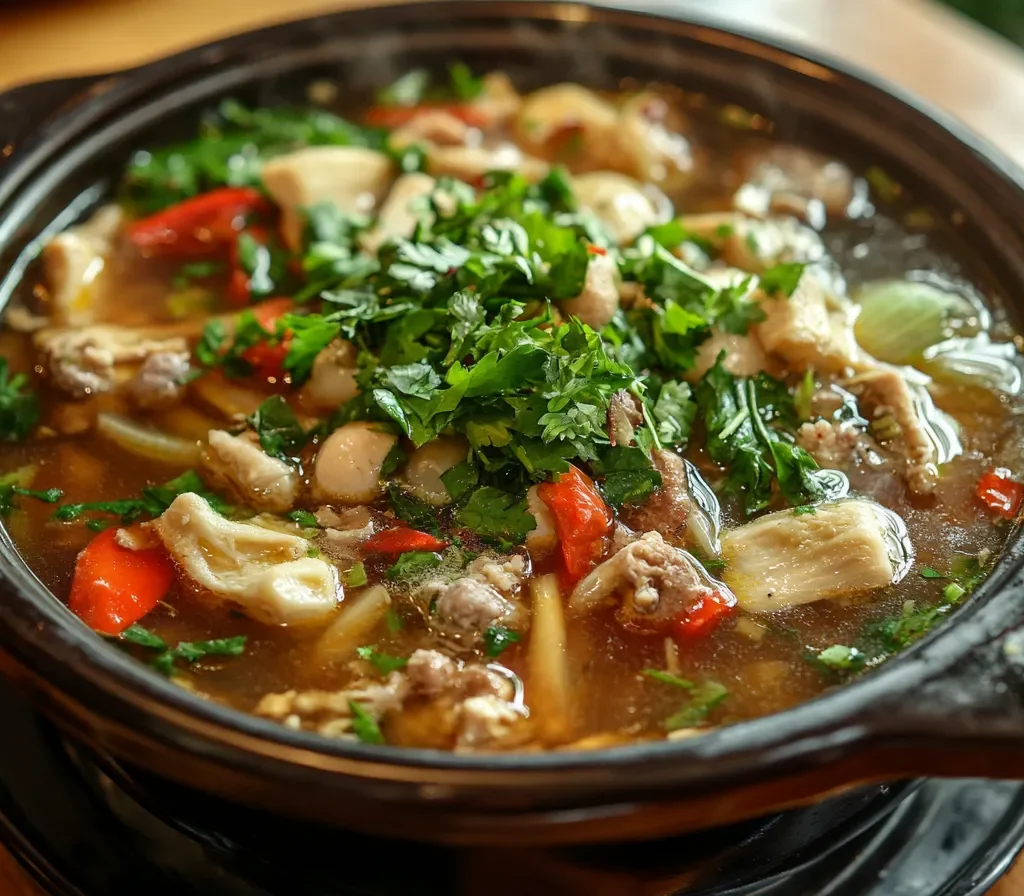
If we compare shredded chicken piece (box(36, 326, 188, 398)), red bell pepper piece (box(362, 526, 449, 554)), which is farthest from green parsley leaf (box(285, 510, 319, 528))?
shredded chicken piece (box(36, 326, 188, 398))

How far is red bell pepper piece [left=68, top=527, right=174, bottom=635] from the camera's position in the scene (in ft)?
6.68

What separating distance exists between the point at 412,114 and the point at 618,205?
0.94 m

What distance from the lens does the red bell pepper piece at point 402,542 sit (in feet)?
7.22

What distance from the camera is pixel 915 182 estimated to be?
312cm

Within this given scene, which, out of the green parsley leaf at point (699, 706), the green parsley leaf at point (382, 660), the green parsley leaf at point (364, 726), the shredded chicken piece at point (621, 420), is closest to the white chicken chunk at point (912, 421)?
the shredded chicken piece at point (621, 420)

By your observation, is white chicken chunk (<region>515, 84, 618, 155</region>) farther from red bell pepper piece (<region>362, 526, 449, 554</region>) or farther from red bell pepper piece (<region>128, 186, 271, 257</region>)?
red bell pepper piece (<region>362, 526, 449, 554</region>)

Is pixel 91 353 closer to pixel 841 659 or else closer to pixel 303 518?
pixel 303 518

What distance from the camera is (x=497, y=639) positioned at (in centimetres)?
204

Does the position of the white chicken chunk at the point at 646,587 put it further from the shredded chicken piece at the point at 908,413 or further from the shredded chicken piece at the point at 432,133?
the shredded chicken piece at the point at 432,133

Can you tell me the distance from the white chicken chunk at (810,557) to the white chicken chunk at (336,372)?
0.92 m

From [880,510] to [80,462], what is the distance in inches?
71.3

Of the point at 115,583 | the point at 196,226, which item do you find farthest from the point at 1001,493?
the point at 196,226

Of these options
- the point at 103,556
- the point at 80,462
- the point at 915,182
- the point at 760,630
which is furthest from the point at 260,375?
the point at 915,182

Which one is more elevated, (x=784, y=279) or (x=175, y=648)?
(x=784, y=279)
